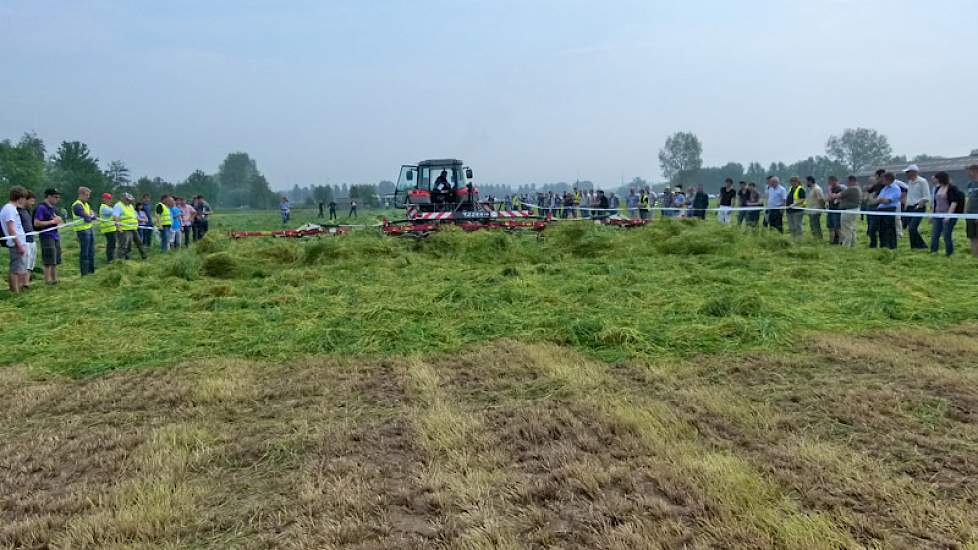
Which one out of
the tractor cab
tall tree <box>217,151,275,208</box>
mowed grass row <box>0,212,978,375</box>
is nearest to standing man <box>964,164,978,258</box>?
mowed grass row <box>0,212,978,375</box>

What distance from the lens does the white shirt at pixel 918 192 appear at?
34.4ft

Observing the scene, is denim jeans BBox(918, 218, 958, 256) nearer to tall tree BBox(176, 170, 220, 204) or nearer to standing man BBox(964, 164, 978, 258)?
standing man BBox(964, 164, 978, 258)

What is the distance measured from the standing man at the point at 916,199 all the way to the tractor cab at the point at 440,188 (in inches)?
467

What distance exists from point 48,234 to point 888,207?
573 inches

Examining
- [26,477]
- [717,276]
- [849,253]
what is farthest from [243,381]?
[849,253]

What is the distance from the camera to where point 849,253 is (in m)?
9.92

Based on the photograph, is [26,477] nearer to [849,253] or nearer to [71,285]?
[71,285]

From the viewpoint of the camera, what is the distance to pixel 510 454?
305 centimetres

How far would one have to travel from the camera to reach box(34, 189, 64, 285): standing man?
8.89 metres

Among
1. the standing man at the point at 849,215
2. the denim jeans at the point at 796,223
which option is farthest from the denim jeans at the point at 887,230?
the denim jeans at the point at 796,223

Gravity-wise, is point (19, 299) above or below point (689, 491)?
above

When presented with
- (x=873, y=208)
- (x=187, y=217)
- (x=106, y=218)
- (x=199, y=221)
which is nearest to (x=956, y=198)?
(x=873, y=208)

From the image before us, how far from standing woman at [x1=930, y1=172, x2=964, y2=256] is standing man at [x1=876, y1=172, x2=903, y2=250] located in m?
→ 0.96

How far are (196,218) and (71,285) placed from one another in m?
10.6
